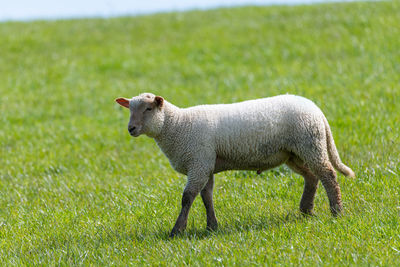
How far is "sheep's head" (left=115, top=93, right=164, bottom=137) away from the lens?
17.6 feet

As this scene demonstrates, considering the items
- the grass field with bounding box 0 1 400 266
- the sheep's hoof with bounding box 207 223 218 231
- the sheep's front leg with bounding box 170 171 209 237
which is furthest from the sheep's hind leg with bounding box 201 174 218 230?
the sheep's front leg with bounding box 170 171 209 237

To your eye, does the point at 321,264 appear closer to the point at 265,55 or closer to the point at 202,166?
the point at 202,166

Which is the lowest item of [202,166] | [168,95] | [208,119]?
[168,95]

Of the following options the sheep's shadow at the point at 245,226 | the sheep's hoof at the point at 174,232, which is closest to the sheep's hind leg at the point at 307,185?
the sheep's shadow at the point at 245,226

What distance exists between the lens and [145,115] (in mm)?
5445

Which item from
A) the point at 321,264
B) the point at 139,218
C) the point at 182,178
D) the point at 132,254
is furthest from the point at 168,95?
the point at 321,264

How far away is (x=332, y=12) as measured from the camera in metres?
18.4

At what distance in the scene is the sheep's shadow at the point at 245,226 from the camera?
5.40 meters

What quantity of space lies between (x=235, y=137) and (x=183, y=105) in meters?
6.36

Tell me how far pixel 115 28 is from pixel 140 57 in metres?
4.10

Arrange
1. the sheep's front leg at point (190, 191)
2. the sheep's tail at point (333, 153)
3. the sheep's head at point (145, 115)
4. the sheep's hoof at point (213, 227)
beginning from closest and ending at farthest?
the sheep's head at point (145, 115) → the sheep's front leg at point (190, 191) → the sheep's hoof at point (213, 227) → the sheep's tail at point (333, 153)

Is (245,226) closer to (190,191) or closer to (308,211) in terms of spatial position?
(190,191)

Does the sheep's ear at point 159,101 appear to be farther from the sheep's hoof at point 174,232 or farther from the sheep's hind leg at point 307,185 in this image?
the sheep's hind leg at point 307,185

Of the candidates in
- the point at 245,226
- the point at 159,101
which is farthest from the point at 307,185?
the point at 159,101
